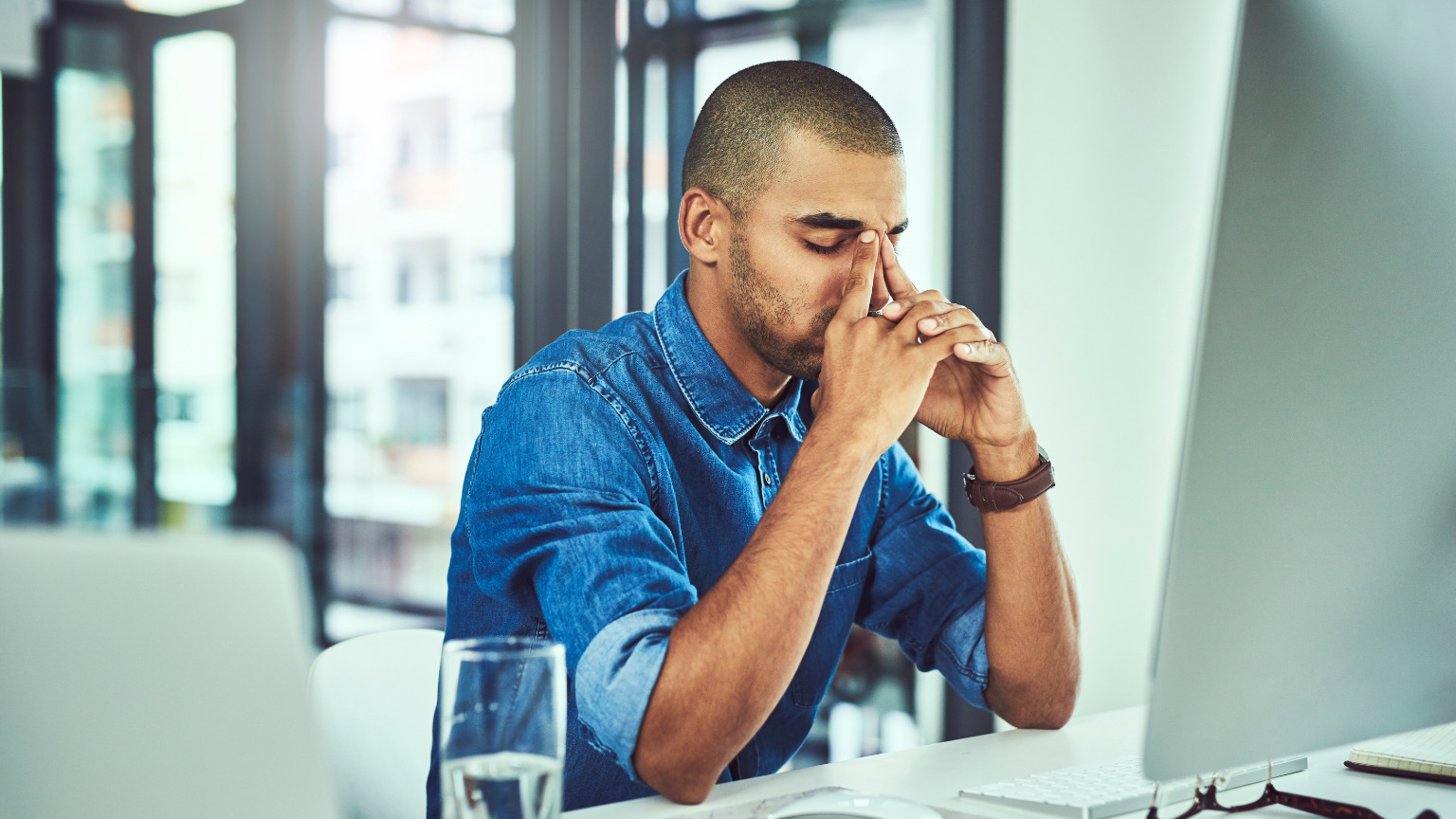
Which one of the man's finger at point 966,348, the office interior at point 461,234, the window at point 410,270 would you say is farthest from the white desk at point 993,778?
the window at point 410,270

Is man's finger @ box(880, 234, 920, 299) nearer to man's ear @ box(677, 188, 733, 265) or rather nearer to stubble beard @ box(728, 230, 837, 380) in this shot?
stubble beard @ box(728, 230, 837, 380)

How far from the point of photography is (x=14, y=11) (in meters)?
2.41

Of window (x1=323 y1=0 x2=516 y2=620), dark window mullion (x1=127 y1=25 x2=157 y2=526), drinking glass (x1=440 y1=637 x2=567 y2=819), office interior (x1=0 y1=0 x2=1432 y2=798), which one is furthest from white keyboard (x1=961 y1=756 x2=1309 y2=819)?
dark window mullion (x1=127 y1=25 x2=157 y2=526)

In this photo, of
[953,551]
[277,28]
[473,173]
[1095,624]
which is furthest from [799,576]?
[277,28]

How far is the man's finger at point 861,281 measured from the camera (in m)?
1.20

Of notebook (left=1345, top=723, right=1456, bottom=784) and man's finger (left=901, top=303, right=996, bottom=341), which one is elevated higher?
man's finger (left=901, top=303, right=996, bottom=341)

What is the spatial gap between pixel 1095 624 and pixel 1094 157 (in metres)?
1.05

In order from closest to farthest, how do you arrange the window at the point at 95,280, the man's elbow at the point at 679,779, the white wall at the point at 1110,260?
the man's elbow at the point at 679,779
the white wall at the point at 1110,260
the window at the point at 95,280

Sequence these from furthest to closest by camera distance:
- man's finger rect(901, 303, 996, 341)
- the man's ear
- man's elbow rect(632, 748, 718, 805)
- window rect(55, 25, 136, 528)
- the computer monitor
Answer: window rect(55, 25, 136, 528) < the man's ear < man's finger rect(901, 303, 996, 341) < man's elbow rect(632, 748, 718, 805) < the computer monitor

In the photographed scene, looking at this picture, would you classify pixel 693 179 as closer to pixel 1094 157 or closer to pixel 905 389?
pixel 905 389

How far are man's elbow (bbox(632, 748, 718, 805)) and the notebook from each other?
1.71ft

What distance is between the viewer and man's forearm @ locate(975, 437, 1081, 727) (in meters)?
1.21

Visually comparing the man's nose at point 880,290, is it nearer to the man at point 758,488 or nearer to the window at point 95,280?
the man at point 758,488

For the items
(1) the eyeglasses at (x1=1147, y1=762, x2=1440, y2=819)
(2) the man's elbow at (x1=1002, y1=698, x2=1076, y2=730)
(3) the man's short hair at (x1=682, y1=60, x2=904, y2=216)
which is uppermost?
(3) the man's short hair at (x1=682, y1=60, x2=904, y2=216)
